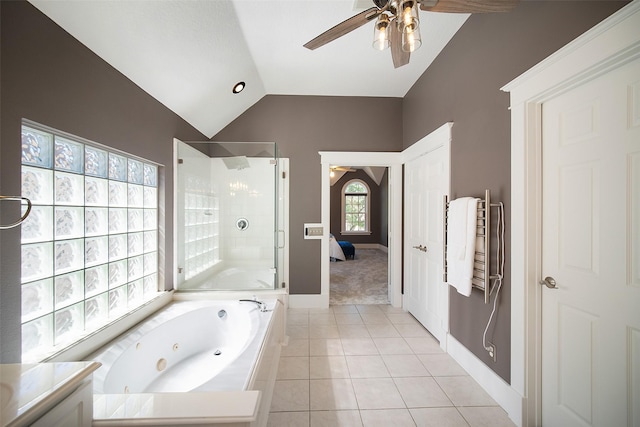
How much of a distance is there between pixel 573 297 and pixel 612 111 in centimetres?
90

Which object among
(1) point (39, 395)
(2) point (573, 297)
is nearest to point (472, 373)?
(2) point (573, 297)

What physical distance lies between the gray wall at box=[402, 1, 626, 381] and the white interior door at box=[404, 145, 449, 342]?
207 mm

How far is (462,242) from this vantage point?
5.96 ft

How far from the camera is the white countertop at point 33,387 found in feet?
2.15

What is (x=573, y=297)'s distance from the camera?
1.30 metres

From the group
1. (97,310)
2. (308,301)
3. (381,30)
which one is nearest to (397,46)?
(381,30)

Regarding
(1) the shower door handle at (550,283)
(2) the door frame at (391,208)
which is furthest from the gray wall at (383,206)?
(1) the shower door handle at (550,283)

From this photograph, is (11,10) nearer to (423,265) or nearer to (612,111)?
(612,111)

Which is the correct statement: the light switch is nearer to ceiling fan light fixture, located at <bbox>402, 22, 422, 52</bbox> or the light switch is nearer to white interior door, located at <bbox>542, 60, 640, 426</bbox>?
white interior door, located at <bbox>542, 60, 640, 426</bbox>

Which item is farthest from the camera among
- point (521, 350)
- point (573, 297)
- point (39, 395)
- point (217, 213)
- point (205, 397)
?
point (217, 213)

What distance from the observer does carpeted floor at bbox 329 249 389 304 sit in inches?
146

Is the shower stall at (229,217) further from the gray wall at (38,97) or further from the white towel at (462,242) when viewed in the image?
the white towel at (462,242)

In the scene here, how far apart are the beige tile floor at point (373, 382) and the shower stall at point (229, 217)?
2.77ft

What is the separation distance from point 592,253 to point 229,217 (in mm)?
2782
